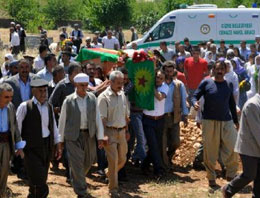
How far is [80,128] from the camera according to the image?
787cm

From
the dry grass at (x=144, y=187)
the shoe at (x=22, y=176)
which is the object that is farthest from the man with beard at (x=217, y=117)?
the shoe at (x=22, y=176)

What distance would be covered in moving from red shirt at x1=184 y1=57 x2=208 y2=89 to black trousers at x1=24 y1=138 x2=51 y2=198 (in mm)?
6950

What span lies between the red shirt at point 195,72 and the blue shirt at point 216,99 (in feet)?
16.3

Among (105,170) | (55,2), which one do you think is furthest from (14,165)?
(55,2)

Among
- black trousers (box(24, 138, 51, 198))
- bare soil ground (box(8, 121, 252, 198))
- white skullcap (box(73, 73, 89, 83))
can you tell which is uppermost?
white skullcap (box(73, 73, 89, 83))

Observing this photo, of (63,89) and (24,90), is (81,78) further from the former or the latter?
(24,90)

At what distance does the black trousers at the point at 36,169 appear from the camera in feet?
24.5

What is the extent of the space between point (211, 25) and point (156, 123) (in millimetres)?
13457

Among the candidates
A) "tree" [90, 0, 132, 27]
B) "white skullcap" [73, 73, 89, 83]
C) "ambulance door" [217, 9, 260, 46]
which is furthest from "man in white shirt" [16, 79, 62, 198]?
"tree" [90, 0, 132, 27]

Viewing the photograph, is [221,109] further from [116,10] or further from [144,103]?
[116,10]

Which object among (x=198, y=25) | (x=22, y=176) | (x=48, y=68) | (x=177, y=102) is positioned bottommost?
(x=22, y=176)

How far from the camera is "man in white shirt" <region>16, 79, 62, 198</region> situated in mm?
7395

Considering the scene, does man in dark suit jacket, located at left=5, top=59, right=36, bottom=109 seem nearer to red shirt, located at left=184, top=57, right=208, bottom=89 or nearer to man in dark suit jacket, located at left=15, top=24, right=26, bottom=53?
red shirt, located at left=184, top=57, right=208, bottom=89

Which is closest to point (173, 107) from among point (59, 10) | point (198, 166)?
point (198, 166)
